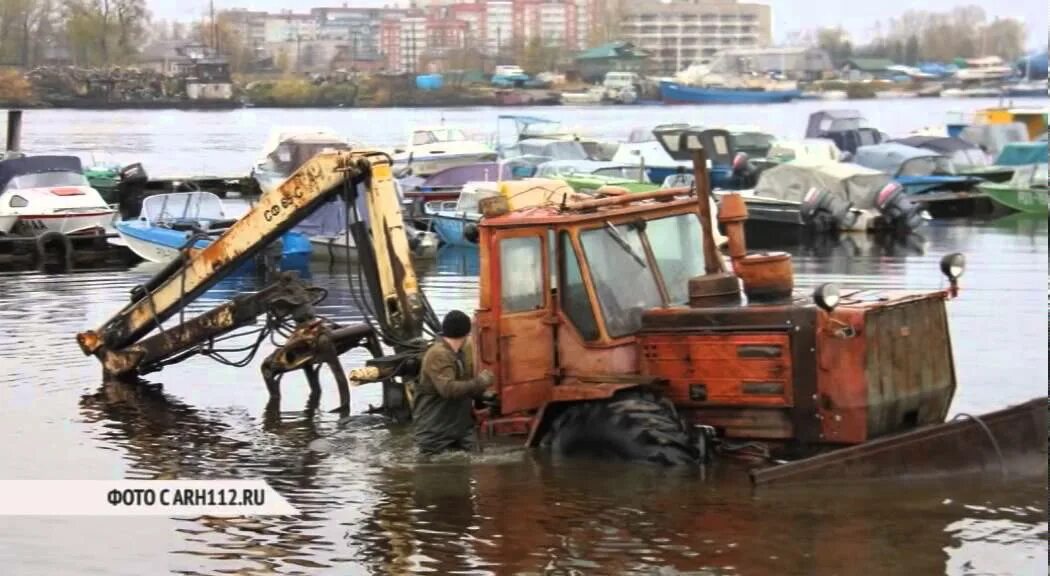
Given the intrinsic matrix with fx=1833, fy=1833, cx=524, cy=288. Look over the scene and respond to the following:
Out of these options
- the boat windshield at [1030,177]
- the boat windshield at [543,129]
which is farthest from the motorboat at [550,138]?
the boat windshield at [1030,177]

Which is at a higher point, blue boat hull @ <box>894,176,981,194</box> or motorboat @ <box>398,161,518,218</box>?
motorboat @ <box>398,161,518,218</box>

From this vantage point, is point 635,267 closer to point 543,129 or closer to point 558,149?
point 558,149

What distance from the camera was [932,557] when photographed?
520 inches

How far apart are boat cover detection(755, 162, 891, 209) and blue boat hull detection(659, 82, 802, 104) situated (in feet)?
414

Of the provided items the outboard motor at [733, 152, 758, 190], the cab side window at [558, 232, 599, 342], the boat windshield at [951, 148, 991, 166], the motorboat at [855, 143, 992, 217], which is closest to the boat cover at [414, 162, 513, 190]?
the outboard motor at [733, 152, 758, 190]

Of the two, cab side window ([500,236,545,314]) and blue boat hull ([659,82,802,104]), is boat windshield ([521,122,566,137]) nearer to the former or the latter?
cab side window ([500,236,545,314])

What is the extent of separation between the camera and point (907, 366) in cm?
1480

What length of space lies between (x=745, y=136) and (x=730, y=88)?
126 m

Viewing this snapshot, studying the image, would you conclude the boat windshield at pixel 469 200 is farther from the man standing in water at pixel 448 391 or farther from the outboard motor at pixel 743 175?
the man standing in water at pixel 448 391

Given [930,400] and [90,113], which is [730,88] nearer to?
[90,113]

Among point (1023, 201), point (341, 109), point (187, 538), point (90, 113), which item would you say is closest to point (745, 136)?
point (1023, 201)

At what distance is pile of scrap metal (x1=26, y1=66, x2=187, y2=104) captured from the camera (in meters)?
158

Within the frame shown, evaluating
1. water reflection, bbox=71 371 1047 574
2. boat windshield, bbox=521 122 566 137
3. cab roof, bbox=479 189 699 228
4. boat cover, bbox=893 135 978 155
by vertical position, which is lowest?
water reflection, bbox=71 371 1047 574

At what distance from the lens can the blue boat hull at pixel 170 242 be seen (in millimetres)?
38344
